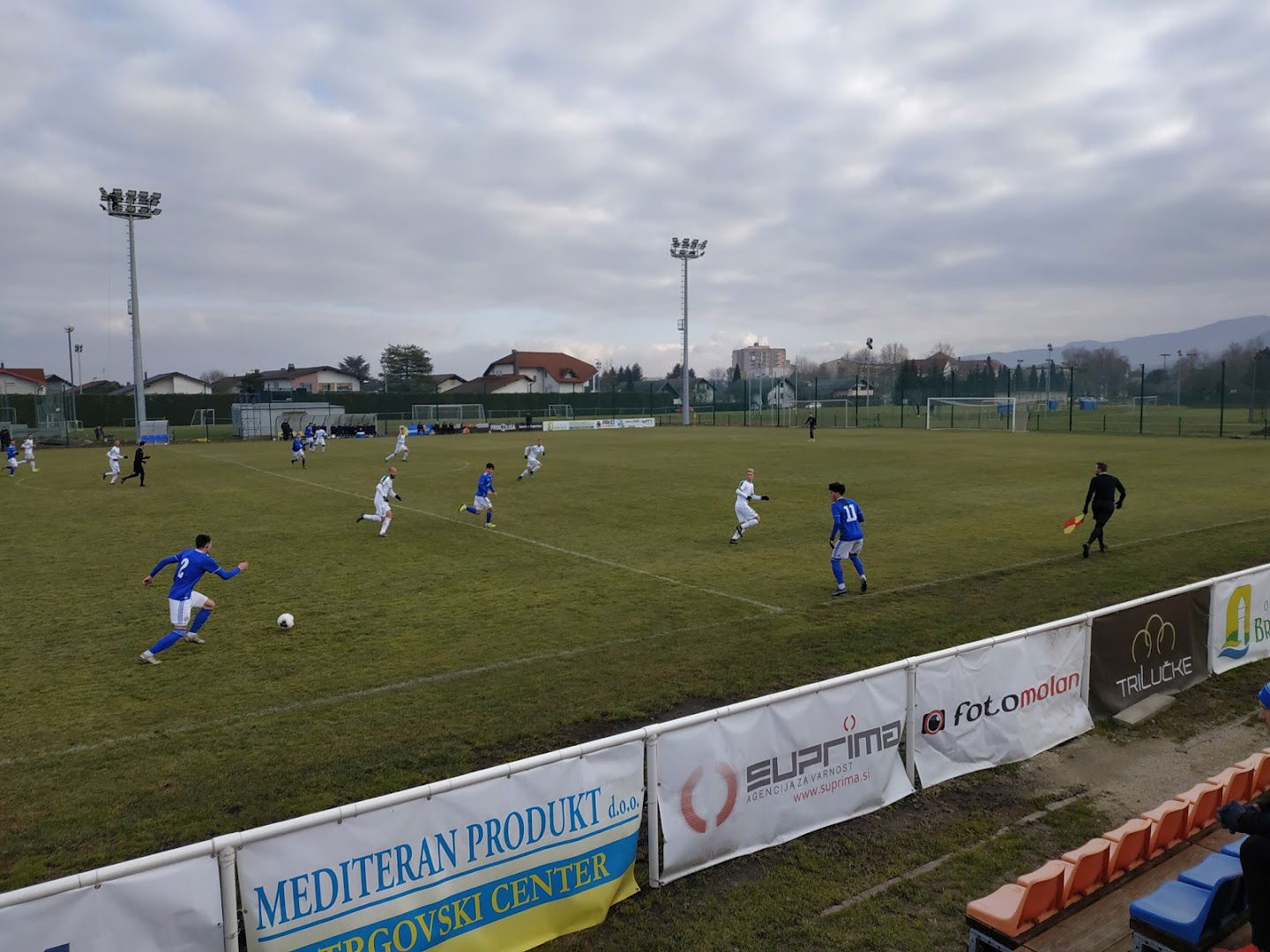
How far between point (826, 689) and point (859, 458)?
35.9 meters

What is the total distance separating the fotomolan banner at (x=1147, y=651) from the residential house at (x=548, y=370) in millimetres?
121841

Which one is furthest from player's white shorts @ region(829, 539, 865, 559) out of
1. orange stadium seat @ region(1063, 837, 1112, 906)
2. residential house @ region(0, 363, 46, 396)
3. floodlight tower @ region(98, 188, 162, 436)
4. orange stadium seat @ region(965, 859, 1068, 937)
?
residential house @ region(0, 363, 46, 396)

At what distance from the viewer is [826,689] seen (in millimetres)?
7199

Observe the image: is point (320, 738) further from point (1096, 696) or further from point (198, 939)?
point (1096, 696)

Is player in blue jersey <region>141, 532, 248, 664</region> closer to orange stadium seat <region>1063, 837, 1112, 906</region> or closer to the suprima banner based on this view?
the suprima banner

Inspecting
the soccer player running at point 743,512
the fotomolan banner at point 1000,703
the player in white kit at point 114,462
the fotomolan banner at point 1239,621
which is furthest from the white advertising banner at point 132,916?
the player in white kit at point 114,462

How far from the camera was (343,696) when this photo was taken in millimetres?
10617

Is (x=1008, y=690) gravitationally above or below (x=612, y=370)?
below

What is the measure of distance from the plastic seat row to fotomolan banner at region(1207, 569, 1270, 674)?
402 centimetres

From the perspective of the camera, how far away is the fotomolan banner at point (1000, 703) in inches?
321

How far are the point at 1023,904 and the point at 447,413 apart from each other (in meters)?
88.4

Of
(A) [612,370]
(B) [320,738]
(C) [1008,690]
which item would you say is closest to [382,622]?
(B) [320,738]

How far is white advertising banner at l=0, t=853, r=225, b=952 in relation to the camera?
13.8 feet

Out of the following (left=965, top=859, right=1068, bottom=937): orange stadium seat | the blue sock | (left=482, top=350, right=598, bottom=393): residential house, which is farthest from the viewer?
(left=482, top=350, right=598, bottom=393): residential house
